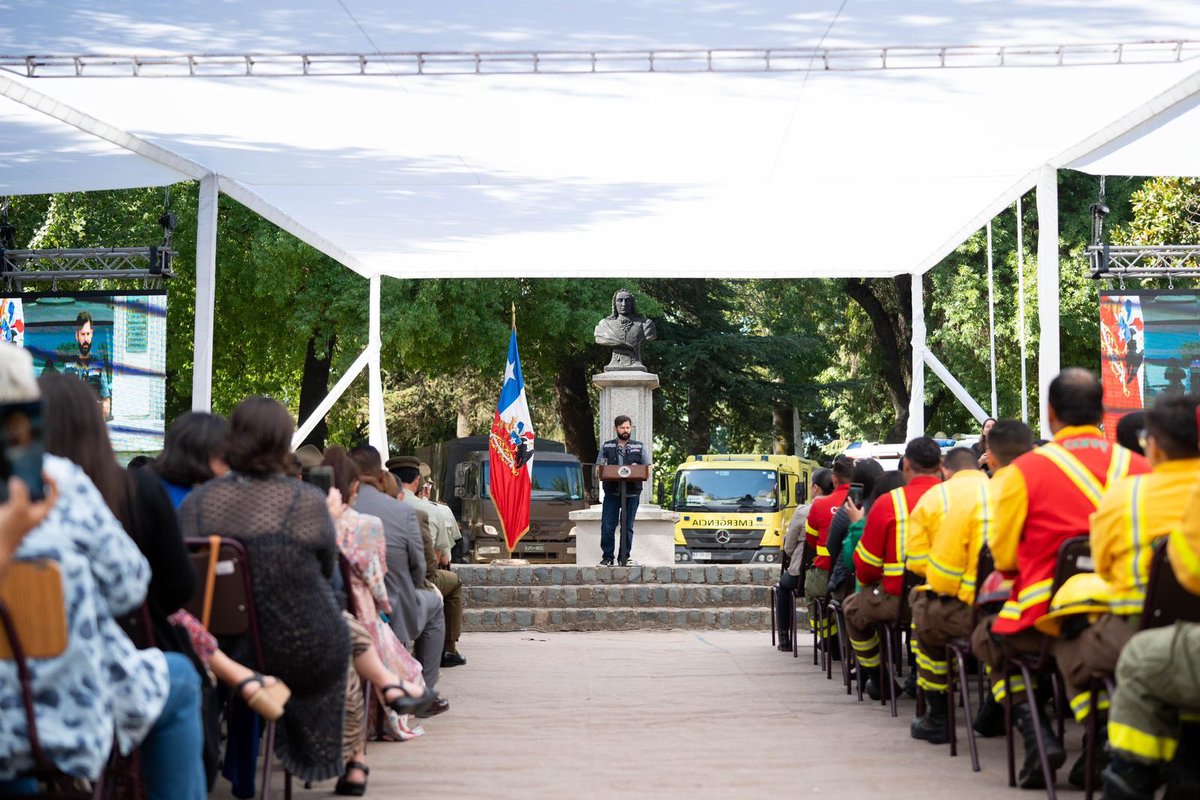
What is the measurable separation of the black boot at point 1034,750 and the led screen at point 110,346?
34.0ft

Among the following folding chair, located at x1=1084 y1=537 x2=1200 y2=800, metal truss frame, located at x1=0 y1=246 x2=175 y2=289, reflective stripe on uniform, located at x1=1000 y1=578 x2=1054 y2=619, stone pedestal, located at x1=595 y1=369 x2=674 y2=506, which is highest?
metal truss frame, located at x1=0 y1=246 x2=175 y2=289

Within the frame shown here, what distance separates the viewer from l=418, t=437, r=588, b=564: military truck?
86.1 feet

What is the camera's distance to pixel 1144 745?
15.6 feet

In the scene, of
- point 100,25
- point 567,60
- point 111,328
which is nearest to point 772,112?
point 567,60

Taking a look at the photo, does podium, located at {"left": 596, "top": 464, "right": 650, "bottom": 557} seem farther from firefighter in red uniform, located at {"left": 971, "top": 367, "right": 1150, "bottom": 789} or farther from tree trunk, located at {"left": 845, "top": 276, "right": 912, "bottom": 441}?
tree trunk, located at {"left": 845, "top": 276, "right": 912, "bottom": 441}

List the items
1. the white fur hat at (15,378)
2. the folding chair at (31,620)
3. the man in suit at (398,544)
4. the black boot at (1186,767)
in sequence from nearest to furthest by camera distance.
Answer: the white fur hat at (15,378) → the folding chair at (31,620) → the black boot at (1186,767) → the man in suit at (398,544)

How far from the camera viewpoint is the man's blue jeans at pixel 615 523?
701 inches

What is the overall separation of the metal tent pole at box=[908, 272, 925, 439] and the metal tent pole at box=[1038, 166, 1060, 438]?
5.52 meters

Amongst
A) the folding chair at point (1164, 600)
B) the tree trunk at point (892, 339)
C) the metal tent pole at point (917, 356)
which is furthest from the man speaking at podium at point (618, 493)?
the tree trunk at point (892, 339)

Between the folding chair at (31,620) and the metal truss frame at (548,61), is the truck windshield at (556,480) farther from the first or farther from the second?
the folding chair at (31,620)

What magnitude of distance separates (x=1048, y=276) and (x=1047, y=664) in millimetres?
7412

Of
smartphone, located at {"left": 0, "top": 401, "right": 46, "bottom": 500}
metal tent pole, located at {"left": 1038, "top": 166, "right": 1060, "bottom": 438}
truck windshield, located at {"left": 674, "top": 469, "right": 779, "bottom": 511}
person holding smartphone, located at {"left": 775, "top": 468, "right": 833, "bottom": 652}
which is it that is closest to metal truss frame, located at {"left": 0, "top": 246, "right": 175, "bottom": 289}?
person holding smartphone, located at {"left": 775, "top": 468, "right": 833, "bottom": 652}

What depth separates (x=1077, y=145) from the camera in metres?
12.0

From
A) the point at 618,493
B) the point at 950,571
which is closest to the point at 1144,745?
the point at 950,571
